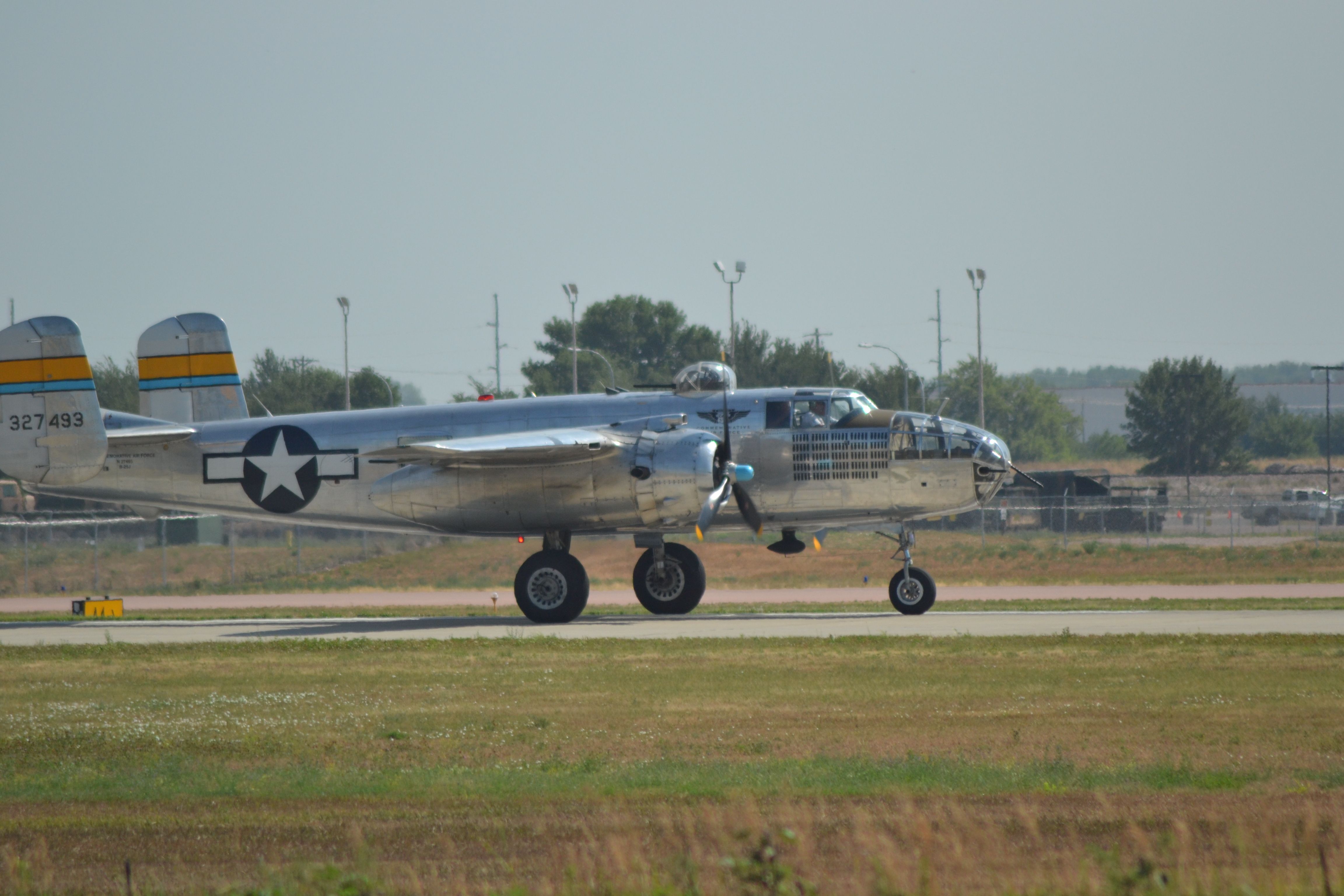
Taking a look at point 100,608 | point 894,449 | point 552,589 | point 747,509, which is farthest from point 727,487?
point 100,608

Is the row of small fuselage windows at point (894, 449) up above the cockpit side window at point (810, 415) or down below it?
below

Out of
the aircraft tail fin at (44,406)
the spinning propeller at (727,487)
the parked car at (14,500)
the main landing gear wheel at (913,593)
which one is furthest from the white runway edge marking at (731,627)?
the parked car at (14,500)

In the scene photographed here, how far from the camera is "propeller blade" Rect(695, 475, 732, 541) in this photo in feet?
86.0

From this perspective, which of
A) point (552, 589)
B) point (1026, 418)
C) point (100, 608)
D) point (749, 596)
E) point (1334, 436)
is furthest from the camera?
point (1026, 418)

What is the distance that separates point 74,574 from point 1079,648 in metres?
39.4

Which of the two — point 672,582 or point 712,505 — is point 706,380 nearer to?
point 712,505

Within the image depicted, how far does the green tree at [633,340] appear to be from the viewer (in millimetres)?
108000

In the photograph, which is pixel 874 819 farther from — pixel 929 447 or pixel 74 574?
pixel 74 574

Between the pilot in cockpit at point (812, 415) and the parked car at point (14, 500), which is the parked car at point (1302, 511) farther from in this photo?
the parked car at point (14, 500)

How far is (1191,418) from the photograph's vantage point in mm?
104312

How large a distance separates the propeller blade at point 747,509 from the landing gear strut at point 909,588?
3.56 m

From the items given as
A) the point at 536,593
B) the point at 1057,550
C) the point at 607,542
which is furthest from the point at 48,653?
the point at 1057,550

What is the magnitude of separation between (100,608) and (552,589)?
13949 mm

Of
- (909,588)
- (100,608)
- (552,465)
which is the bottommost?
(100,608)
